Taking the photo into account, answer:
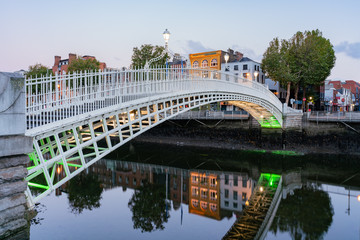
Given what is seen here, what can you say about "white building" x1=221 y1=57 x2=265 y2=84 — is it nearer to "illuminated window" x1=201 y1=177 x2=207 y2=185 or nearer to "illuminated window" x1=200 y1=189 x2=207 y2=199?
"illuminated window" x1=201 y1=177 x2=207 y2=185

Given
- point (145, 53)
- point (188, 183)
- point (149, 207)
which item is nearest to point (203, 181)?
point (188, 183)

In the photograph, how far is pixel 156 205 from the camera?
13.4 metres

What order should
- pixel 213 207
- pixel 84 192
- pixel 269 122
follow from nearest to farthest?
pixel 213 207 < pixel 84 192 < pixel 269 122

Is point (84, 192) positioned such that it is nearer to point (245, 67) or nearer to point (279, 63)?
point (279, 63)

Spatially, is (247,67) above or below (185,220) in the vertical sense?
above

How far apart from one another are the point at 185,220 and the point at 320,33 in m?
33.1

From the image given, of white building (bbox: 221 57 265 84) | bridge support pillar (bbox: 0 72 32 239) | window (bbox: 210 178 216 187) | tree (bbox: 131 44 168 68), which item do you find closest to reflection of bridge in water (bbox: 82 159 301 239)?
window (bbox: 210 178 216 187)

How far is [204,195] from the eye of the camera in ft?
50.3

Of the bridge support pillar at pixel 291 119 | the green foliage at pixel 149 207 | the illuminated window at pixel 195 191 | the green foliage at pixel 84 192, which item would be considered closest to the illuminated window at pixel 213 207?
the illuminated window at pixel 195 191

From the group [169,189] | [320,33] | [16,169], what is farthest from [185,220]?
[320,33]

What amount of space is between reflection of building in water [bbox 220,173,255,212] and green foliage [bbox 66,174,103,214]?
19.2 feet

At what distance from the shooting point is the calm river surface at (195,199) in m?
10.6

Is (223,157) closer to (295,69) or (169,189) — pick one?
(169,189)

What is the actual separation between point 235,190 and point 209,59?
103 ft
